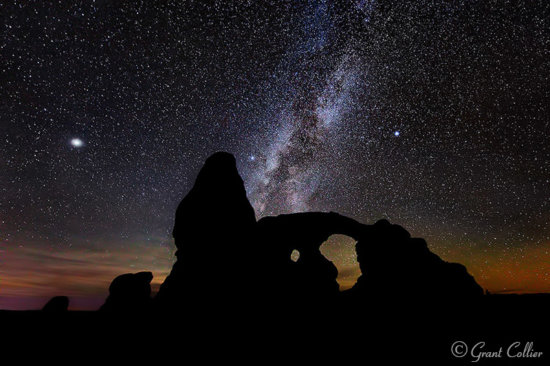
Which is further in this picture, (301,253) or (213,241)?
(301,253)

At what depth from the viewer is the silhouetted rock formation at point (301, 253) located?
69.7 ft

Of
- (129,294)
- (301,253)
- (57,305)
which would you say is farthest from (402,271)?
(57,305)

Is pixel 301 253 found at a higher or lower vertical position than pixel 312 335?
higher

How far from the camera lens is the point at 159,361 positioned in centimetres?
1280

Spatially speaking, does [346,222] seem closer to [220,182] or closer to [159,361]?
[220,182]

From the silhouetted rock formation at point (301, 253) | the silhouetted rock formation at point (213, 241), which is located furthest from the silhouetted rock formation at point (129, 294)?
the silhouetted rock formation at point (301, 253)

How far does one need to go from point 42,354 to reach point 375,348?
18.5 metres

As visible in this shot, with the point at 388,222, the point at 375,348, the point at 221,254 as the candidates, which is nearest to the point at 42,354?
the point at 221,254

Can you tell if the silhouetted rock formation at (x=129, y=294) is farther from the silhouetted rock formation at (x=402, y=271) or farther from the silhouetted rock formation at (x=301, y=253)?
the silhouetted rock formation at (x=402, y=271)

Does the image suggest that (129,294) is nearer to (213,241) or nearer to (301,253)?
(213,241)

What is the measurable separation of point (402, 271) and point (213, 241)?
16220 millimetres

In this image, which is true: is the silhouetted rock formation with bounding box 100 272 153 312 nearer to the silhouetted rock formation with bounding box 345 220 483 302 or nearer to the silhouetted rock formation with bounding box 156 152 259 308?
the silhouetted rock formation with bounding box 156 152 259 308

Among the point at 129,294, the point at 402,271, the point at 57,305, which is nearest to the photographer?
the point at 129,294

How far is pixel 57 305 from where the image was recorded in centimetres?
2350
